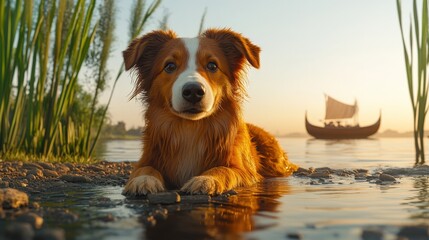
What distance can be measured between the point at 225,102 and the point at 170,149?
1.86 feet

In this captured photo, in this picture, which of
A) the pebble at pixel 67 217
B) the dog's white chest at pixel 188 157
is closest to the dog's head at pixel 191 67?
the dog's white chest at pixel 188 157

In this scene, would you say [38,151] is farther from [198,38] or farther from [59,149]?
[198,38]

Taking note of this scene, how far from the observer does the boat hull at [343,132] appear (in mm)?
47000

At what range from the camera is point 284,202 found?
2996 millimetres

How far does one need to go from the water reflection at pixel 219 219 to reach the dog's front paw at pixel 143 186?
51cm

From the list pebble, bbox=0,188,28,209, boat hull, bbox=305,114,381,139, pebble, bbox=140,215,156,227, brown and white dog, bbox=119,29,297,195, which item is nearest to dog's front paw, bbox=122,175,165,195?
brown and white dog, bbox=119,29,297,195

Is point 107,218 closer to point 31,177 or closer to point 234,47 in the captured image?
point 234,47

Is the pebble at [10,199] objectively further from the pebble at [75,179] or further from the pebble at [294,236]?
the pebble at [75,179]

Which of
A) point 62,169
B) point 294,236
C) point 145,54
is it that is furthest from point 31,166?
point 294,236

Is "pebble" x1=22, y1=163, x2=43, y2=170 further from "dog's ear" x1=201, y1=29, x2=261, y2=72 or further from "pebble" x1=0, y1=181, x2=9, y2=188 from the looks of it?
"dog's ear" x1=201, y1=29, x2=261, y2=72

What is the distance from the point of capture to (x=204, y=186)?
3234 mm

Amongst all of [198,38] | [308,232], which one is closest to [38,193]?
[198,38]

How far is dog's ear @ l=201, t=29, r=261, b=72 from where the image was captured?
164 inches

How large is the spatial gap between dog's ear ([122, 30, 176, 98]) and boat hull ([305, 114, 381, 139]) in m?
43.8
